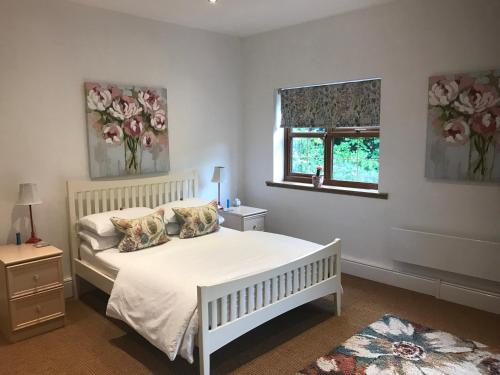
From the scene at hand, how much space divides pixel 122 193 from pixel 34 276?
47.1 inches

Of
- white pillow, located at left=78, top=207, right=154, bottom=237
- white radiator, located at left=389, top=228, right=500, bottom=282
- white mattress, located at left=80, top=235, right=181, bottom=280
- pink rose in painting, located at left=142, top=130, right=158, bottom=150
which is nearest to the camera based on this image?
white mattress, located at left=80, top=235, right=181, bottom=280

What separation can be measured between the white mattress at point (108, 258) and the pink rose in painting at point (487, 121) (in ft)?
9.03

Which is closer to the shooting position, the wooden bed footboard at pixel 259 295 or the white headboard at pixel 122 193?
the wooden bed footboard at pixel 259 295

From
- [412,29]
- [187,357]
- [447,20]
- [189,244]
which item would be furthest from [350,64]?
[187,357]

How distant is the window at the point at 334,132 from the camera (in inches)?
161

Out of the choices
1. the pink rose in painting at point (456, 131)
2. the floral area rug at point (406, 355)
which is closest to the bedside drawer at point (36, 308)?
the floral area rug at point (406, 355)

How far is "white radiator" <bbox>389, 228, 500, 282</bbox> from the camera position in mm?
3324

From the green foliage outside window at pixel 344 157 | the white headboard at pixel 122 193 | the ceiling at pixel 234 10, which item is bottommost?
the white headboard at pixel 122 193

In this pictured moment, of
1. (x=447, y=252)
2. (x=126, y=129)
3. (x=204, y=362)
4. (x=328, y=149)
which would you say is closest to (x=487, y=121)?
(x=447, y=252)

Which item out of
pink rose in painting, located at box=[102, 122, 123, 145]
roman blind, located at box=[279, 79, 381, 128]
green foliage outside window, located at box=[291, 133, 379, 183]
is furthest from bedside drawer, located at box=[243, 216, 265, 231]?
pink rose in painting, located at box=[102, 122, 123, 145]

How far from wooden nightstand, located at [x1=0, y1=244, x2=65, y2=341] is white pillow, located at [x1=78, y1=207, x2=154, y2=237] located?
369 mm

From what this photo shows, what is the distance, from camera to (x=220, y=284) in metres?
2.42

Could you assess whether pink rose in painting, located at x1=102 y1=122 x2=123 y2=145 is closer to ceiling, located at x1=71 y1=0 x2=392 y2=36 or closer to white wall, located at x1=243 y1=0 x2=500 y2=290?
ceiling, located at x1=71 y1=0 x2=392 y2=36

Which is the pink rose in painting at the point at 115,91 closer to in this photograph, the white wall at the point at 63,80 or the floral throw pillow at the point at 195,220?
the white wall at the point at 63,80
